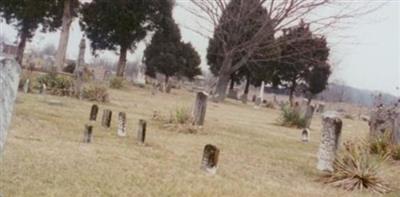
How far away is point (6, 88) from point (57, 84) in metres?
15.8

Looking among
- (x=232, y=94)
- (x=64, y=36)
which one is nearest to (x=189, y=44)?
(x=232, y=94)

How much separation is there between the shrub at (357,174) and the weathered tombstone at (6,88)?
5.14m

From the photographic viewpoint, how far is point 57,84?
19.9m

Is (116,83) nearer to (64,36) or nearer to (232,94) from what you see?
(64,36)

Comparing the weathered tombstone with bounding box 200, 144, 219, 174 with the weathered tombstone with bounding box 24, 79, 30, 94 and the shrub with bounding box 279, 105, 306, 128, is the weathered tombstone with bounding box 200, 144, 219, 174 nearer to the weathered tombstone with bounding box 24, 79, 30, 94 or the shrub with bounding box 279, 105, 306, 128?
the weathered tombstone with bounding box 24, 79, 30, 94

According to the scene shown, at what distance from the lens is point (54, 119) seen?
38.7ft

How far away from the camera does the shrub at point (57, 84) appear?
64.3 ft

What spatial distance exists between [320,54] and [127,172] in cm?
4028

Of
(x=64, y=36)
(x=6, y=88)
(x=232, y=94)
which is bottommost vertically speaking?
(x=6, y=88)

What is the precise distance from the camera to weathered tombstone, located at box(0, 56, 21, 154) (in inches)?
175

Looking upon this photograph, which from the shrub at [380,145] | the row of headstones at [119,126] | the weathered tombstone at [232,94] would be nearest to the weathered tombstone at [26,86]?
the row of headstones at [119,126]

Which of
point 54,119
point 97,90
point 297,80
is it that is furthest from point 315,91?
point 54,119

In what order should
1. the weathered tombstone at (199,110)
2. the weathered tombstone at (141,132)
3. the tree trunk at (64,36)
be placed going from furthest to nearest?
the tree trunk at (64,36) → the weathered tombstone at (199,110) → the weathered tombstone at (141,132)

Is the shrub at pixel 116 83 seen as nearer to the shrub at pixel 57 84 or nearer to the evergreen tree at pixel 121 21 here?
the evergreen tree at pixel 121 21
